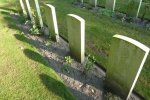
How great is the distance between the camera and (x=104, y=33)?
650 centimetres

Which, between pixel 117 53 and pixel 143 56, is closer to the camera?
pixel 143 56

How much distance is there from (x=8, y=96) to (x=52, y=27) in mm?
2431

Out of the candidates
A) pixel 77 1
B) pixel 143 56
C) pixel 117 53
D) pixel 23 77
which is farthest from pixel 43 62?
pixel 77 1

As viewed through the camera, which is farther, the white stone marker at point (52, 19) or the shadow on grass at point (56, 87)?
the white stone marker at point (52, 19)

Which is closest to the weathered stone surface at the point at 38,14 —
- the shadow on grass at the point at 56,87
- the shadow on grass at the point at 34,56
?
the shadow on grass at the point at 34,56

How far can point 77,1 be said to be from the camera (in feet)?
32.4

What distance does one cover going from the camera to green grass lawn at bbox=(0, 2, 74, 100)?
412cm

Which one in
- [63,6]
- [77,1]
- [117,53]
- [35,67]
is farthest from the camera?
[77,1]

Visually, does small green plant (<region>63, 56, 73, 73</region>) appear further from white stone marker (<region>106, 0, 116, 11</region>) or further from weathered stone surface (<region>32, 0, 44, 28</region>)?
white stone marker (<region>106, 0, 116, 11</region>)

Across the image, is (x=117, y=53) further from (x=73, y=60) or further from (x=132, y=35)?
(x=132, y=35)

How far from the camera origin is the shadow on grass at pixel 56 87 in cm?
405

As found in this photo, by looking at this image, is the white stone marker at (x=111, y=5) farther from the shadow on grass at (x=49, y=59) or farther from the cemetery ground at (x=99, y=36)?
the shadow on grass at (x=49, y=59)

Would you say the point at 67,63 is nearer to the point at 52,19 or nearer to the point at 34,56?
the point at 34,56

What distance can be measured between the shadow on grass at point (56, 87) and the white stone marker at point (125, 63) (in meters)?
0.92
